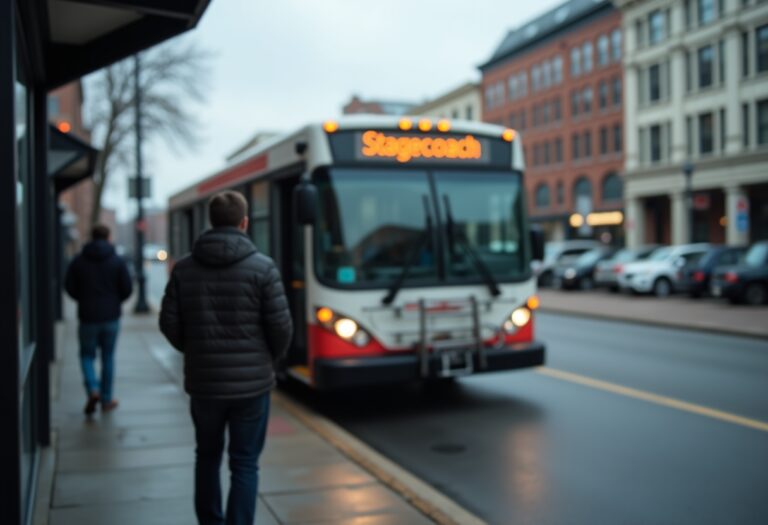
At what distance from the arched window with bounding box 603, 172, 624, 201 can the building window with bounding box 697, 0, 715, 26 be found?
11.8 metres

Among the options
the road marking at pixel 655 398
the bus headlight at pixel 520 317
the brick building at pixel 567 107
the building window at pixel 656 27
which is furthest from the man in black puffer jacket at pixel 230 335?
the brick building at pixel 567 107

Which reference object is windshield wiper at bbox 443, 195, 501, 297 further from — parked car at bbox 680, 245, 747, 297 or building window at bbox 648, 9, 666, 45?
building window at bbox 648, 9, 666, 45

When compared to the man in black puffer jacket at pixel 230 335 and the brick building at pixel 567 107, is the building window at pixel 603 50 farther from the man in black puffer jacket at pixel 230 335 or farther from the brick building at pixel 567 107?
the man in black puffer jacket at pixel 230 335

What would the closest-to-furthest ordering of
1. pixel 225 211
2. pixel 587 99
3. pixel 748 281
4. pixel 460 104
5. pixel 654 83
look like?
pixel 225 211
pixel 748 281
pixel 654 83
pixel 587 99
pixel 460 104

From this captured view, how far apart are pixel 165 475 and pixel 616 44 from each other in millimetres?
51888

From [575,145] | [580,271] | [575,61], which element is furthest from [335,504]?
[575,61]

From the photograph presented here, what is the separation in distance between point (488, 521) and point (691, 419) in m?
3.50

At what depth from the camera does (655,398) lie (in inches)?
360

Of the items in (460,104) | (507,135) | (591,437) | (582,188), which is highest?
(460,104)

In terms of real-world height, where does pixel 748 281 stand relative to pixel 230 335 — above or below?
below

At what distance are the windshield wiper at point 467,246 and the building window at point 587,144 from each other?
5014cm

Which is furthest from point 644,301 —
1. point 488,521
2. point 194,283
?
point 194,283

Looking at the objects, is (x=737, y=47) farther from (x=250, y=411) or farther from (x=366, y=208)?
(x=250, y=411)

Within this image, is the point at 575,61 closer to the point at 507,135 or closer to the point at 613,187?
the point at 613,187
